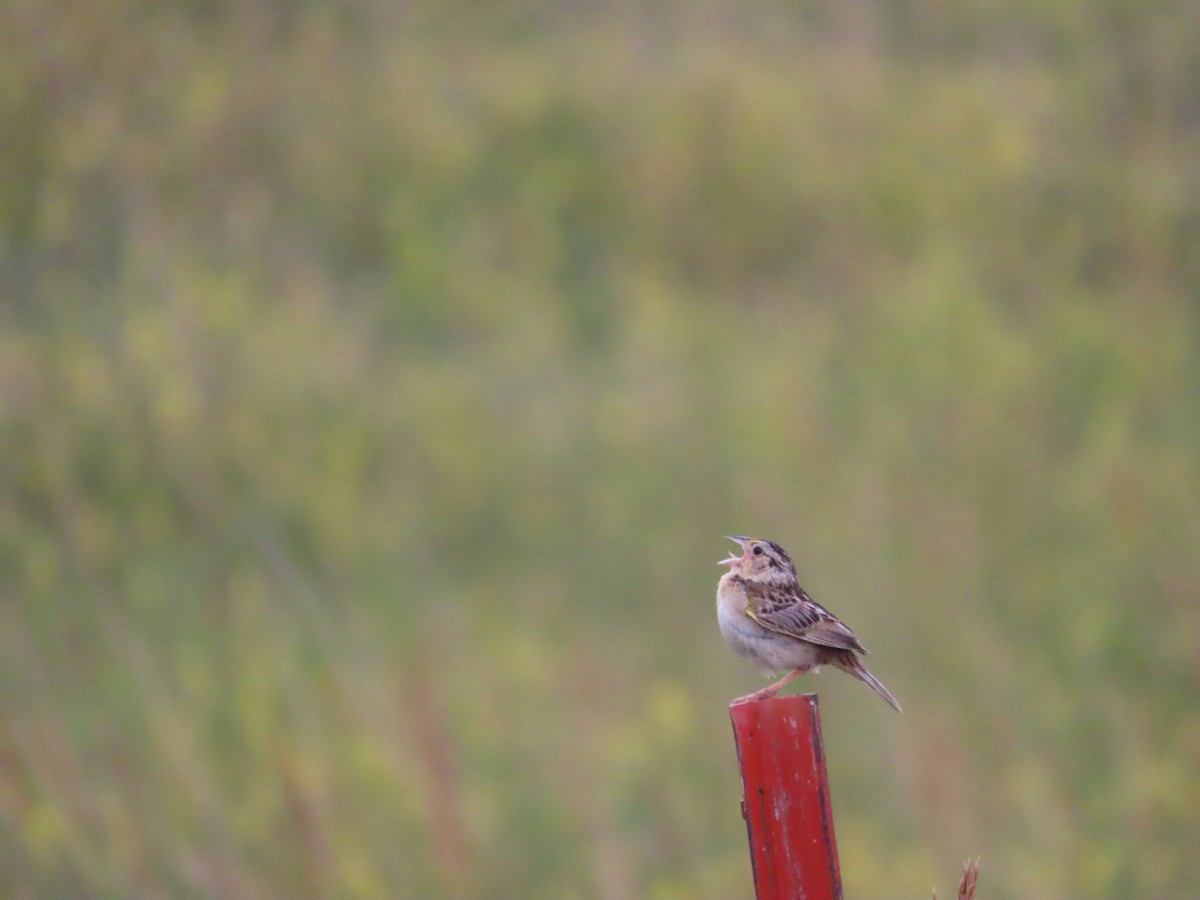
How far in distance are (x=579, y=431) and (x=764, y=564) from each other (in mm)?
11065

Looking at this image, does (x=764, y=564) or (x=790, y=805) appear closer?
(x=790, y=805)

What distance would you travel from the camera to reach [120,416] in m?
17.6

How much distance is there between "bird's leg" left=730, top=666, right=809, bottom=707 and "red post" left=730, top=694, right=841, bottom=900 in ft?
0.39

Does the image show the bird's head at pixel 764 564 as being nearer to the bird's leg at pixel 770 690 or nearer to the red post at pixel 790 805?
the bird's leg at pixel 770 690

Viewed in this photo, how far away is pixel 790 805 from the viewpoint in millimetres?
4871

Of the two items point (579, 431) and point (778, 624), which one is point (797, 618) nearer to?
point (778, 624)

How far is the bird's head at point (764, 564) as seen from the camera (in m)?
7.18

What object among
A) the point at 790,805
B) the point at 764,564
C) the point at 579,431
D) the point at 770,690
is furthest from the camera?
the point at 579,431

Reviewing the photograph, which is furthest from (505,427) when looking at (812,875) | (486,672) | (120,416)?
(812,875)

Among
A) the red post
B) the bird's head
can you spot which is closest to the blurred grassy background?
the bird's head

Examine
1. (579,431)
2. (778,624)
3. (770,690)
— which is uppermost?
(770,690)

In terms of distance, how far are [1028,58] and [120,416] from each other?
46.6 ft

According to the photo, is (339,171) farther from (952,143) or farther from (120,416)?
(952,143)

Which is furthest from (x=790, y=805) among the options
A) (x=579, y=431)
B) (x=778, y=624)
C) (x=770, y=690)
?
(x=579, y=431)
